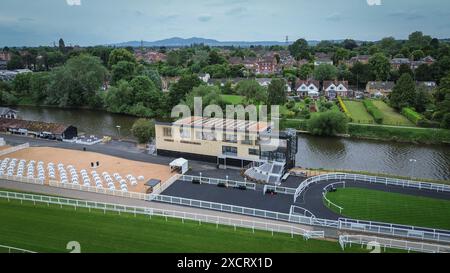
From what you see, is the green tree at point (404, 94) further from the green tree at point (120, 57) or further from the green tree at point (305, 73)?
the green tree at point (120, 57)

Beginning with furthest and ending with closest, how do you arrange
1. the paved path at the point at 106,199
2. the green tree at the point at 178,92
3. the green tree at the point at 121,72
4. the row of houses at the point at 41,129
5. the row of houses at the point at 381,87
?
the green tree at the point at 121,72 → the row of houses at the point at 381,87 → the green tree at the point at 178,92 → the row of houses at the point at 41,129 → the paved path at the point at 106,199

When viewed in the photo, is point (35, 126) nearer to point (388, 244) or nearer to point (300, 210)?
point (300, 210)

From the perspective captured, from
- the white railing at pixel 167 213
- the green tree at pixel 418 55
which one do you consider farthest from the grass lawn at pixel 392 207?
the green tree at pixel 418 55

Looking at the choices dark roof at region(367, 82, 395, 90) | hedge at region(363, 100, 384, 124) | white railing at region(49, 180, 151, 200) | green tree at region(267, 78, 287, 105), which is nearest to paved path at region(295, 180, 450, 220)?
white railing at region(49, 180, 151, 200)

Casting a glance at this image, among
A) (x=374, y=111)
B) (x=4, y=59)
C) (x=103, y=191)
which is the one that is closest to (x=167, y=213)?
(x=103, y=191)

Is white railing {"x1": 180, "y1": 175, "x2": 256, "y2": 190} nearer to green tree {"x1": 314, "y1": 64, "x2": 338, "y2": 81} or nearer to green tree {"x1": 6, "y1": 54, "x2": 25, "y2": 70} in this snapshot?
green tree {"x1": 314, "y1": 64, "x2": 338, "y2": 81}

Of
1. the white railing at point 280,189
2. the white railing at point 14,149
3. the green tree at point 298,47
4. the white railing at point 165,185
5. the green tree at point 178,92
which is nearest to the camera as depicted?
the white railing at point 280,189

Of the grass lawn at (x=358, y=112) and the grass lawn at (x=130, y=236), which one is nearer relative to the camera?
the grass lawn at (x=130, y=236)
